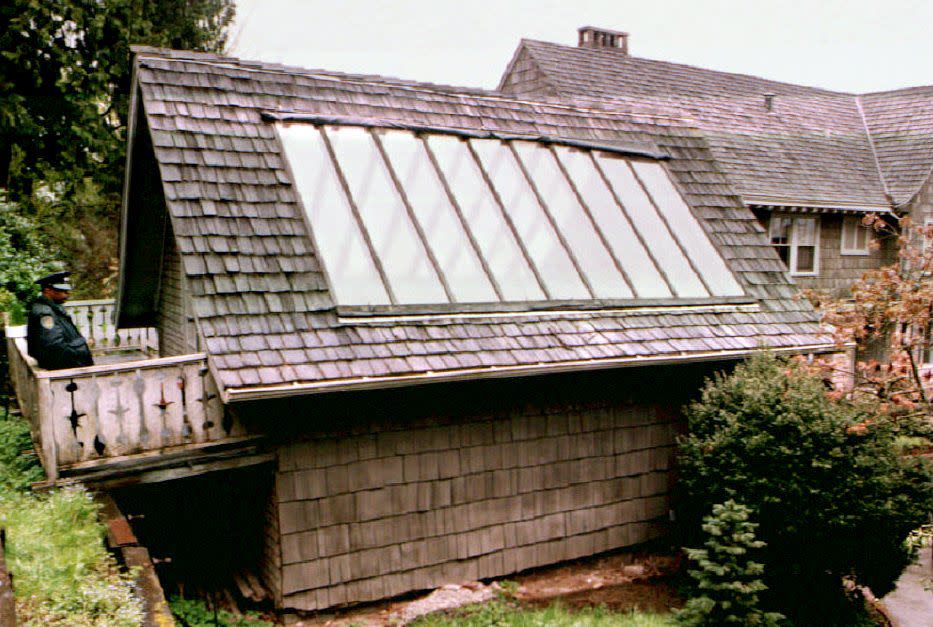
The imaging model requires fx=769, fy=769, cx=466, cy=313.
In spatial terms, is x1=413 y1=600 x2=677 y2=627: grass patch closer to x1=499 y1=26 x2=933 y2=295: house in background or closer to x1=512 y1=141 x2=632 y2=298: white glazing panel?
Result: x1=512 y1=141 x2=632 y2=298: white glazing panel

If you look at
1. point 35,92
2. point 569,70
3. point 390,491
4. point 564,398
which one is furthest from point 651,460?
point 35,92

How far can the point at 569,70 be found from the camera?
793 inches

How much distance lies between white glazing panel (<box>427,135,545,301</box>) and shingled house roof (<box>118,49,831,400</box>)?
13.7 inches

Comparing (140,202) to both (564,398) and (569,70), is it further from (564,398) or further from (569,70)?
(569,70)

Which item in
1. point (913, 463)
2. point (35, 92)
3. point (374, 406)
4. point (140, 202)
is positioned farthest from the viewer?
point (35, 92)

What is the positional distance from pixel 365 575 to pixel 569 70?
15.5 metres

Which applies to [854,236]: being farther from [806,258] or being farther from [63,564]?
[63,564]

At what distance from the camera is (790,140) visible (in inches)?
854

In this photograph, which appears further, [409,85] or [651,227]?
[651,227]

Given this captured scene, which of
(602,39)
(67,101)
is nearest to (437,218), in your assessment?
(602,39)

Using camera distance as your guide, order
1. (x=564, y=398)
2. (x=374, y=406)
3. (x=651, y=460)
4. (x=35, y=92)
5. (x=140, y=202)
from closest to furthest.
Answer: (x=374, y=406), (x=564, y=398), (x=651, y=460), (x=140, y=202), (x=35, y=92)

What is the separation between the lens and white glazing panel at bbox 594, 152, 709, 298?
10.2 metres

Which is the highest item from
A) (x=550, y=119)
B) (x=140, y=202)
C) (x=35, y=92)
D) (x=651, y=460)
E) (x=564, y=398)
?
(x=35, y=92)

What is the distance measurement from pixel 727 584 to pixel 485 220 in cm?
487
